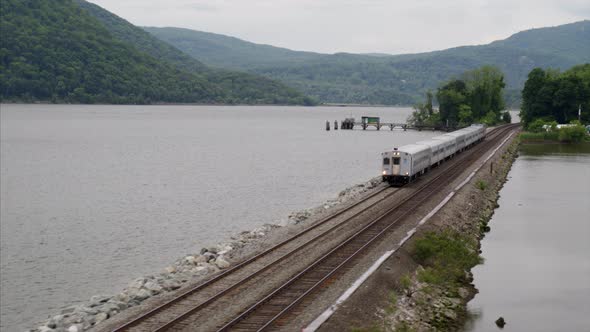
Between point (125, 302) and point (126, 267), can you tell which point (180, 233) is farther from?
point (125, 302)

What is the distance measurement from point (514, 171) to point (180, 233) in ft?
161

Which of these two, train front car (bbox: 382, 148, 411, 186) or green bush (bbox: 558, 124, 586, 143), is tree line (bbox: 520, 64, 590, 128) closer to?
green bush (bbox: 558, 124, 586, 143)

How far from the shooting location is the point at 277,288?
24766 millimetres

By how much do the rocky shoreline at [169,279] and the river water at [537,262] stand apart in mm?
11765

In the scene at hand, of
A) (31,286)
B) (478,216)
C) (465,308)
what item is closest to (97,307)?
(31,286)

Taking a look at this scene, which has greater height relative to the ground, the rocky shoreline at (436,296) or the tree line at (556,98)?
the tree line at (556,98)

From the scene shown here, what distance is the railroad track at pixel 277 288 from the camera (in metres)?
21.2

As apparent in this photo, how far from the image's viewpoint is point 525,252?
128 feet

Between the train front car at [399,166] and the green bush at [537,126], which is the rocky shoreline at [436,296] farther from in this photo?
the green bush at [537,126]

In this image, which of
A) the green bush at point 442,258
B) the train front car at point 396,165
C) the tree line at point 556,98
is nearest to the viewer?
the green bush at point 442,258

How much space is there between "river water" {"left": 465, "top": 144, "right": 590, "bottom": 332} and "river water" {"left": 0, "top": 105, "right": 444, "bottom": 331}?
1766 centimetres

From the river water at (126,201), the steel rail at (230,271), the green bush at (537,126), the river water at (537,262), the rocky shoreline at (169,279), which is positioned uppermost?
the green bush at (537,126)

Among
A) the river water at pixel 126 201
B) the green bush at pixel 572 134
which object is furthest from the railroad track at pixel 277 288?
the green bush at pixel 572 134

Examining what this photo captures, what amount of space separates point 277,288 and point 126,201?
40.1 metres
